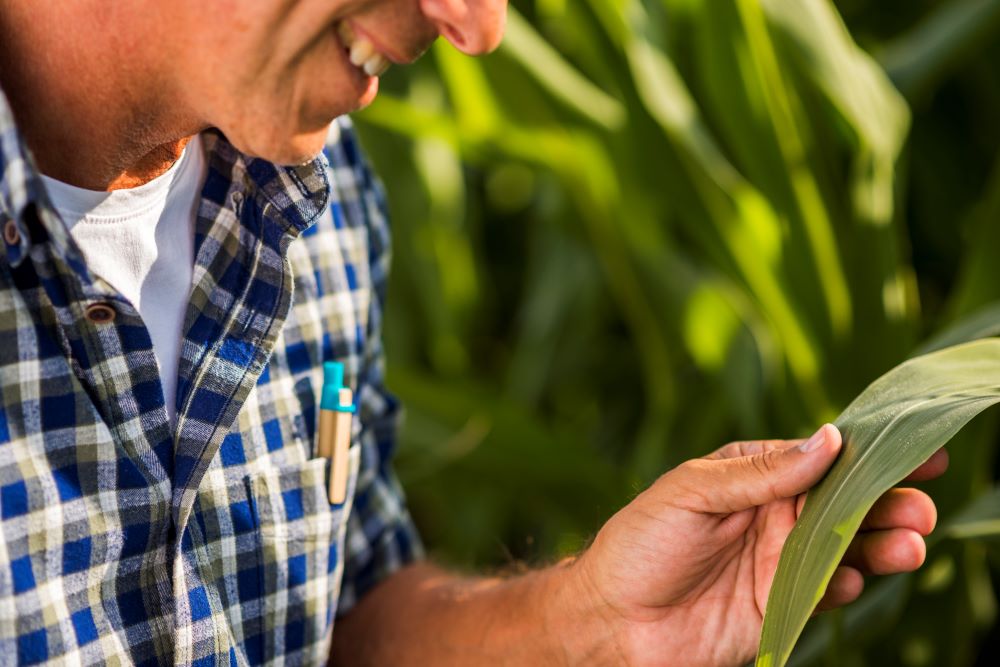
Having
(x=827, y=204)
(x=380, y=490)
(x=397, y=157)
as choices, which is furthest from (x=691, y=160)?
(x=397, y=157)

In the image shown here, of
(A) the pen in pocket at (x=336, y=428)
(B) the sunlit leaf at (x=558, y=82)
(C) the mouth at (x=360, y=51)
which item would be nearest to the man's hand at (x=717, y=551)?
(A) the pen in pocket at (x=336, y=428)

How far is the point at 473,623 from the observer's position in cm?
81

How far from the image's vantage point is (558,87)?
1.12m

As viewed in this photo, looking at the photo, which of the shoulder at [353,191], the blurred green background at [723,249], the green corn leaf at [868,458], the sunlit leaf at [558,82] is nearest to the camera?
the green corn leaf at [868,458]

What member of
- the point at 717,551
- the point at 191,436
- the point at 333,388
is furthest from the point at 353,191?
the point at 717,551

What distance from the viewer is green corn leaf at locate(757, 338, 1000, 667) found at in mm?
548

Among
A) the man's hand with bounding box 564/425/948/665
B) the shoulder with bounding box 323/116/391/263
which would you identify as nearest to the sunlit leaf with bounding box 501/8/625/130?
the shoulder with bounding box 323/116/391/263

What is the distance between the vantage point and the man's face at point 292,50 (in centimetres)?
57

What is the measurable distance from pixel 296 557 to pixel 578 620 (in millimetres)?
180

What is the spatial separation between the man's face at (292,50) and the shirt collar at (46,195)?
77 millimetres

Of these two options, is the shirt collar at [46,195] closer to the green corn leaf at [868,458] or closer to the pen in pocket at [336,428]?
the pen in pocket at [336,428]

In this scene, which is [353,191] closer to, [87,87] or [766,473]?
[87,87]

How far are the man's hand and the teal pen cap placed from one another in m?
0.18

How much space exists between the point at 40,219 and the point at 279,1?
0.53 ft
